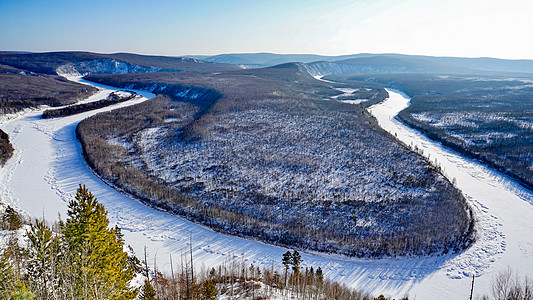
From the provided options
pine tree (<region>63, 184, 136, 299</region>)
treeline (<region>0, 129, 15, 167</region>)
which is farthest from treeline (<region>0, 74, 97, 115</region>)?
pine tree (<region>63, 184, 136, 299</region>)

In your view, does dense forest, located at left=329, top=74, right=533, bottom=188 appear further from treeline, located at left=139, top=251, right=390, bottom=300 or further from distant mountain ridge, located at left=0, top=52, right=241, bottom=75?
distant mountain ridge, located at left=0, top=52, right=241, bottom=75

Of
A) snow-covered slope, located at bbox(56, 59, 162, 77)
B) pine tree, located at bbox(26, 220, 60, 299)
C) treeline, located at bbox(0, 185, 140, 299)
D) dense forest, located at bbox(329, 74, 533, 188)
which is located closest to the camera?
pine tree, located at bbox(26, 220, 60, 299)

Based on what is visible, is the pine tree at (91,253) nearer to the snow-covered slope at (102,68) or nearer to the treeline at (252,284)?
the treeline at (252,284)

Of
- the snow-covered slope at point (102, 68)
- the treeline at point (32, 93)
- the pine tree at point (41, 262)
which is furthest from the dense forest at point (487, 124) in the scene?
the snow-covered slope at point (102, 68)

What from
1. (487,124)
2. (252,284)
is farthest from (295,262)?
(487,124)

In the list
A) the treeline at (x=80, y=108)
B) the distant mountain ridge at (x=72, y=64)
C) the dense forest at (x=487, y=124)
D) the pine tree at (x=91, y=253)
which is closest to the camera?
the pine tree at (x=91, y=253)

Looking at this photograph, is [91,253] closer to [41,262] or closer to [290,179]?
[41,262]

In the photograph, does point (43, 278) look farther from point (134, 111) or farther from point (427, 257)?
point (134, 111)
